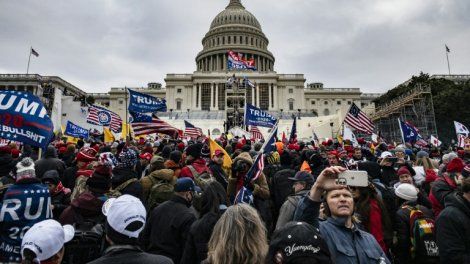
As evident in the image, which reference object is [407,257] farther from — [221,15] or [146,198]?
[221,15]

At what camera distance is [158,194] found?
472 centimetres

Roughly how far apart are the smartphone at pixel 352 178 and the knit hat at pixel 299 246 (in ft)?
2.48

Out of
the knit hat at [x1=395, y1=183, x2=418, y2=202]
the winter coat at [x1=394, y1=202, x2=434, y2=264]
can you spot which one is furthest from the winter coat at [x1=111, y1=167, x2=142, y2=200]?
the knit hat at [x1=395, y1=183, x2=418, y2=202]

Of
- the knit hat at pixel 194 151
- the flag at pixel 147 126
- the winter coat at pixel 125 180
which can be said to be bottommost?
the winter coat at pixel 125 180

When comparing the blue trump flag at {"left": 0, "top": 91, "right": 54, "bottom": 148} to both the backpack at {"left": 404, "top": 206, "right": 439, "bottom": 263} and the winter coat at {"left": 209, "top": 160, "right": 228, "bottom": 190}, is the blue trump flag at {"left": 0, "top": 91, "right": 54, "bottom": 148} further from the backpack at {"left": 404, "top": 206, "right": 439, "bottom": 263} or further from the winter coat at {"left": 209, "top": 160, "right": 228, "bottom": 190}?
the backpack at {"left": 404, "top": 206, "right": 439, "bottom": 263}

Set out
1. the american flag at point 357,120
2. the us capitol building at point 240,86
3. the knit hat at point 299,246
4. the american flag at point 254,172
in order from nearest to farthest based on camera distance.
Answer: the knit hat at point 299,246
the american flag at point 254,172
the american flag at point 357,120
the us capitol building at point 240,86

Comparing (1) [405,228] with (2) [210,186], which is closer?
(2) [210,186]

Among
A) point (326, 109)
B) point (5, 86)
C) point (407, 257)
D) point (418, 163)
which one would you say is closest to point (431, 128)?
point (418, 163)

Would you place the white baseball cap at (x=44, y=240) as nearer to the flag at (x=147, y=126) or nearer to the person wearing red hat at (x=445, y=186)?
the person wearing red hat at (x=445, y=186)

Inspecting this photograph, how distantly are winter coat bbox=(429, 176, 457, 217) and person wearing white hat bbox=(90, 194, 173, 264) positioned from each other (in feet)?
11.9

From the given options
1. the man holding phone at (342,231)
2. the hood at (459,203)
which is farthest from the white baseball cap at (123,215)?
the hood at (459,203)

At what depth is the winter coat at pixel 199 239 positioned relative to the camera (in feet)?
11.0

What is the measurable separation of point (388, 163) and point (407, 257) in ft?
7.45

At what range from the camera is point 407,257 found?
13.1 feet
